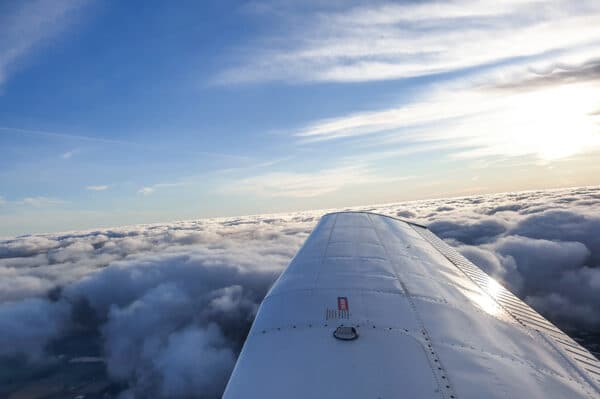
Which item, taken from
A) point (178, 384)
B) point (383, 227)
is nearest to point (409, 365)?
point (383, 227)

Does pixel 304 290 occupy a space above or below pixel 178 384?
above

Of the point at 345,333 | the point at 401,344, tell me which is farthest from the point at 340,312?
the point at 401,344

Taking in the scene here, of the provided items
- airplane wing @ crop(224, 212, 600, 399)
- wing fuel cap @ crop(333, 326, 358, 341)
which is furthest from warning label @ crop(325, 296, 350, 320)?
A: wing fuel cap @ crop(333, 326, 358, 341)

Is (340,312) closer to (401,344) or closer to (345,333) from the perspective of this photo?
(345,333)

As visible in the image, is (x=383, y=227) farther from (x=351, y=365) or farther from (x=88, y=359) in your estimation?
(x=88, y=359)

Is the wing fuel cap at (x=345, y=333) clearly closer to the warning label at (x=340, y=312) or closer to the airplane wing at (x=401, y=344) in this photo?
the airplane wing at (x=401, y=344)

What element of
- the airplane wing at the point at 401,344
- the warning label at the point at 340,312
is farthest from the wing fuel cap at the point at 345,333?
the warning label at the point at 340,312

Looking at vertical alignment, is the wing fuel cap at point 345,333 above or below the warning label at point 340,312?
below
